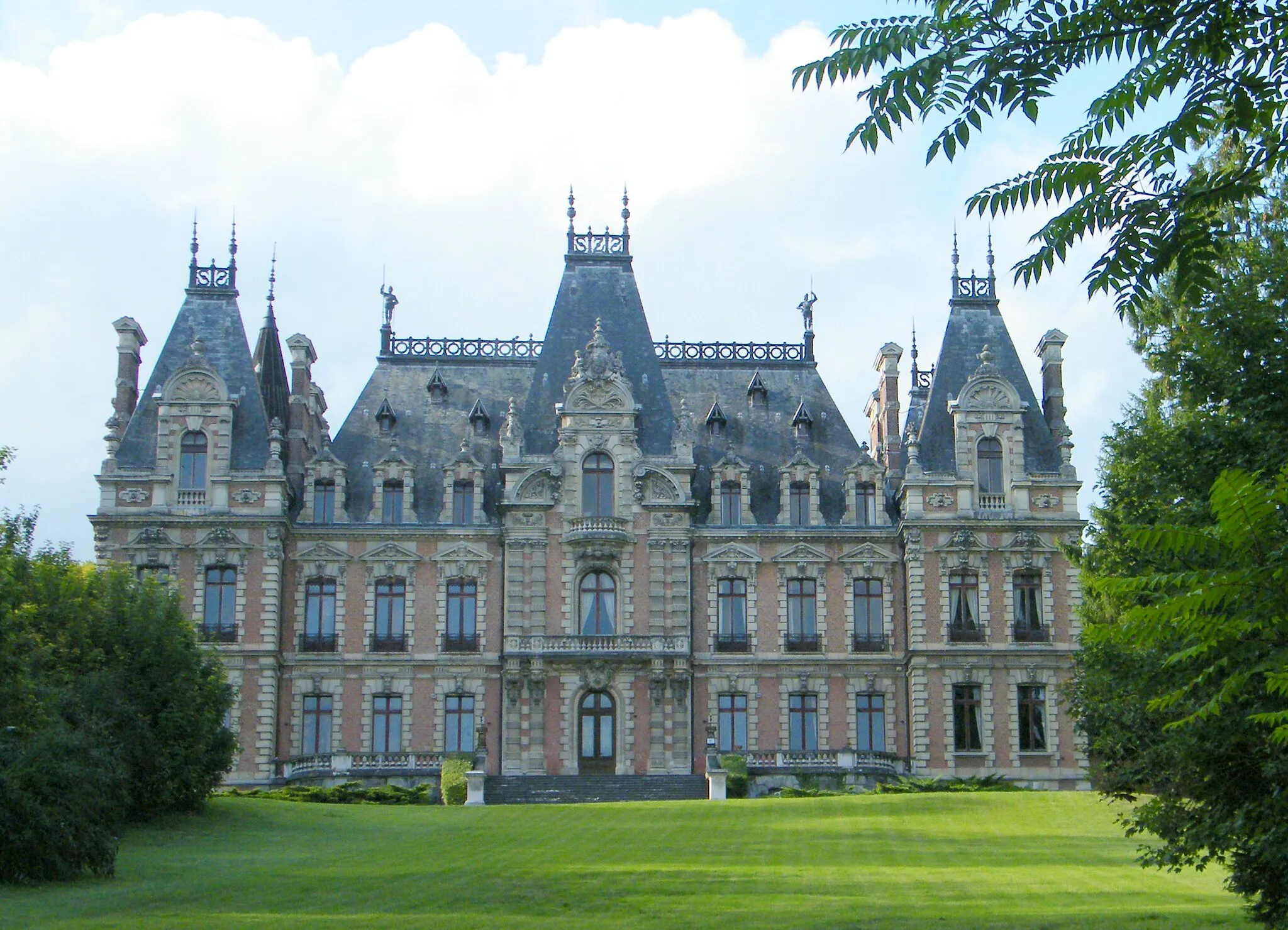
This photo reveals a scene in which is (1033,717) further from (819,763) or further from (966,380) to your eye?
(966,380)

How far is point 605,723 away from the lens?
2174 inches

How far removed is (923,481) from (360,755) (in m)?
20.0

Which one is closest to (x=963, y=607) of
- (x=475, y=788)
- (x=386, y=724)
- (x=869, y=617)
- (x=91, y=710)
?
(x=869, y=617)

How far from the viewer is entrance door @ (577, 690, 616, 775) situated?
55.1 m

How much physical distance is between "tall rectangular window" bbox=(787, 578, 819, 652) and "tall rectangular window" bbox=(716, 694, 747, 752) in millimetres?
2678

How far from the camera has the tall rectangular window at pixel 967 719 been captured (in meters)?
54.9

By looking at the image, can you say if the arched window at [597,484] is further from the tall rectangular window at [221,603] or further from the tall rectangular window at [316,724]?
the tall rectangular window at [221,603]

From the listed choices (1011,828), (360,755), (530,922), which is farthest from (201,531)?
(530,922)

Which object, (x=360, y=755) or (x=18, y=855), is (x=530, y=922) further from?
(x=360, y=755)

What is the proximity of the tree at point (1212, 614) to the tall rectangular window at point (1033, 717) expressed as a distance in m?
24.0

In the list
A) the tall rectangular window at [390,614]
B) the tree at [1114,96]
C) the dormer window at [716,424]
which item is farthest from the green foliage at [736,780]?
the tree at [1114,96]

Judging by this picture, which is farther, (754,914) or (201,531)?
(201,531)

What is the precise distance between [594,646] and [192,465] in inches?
567

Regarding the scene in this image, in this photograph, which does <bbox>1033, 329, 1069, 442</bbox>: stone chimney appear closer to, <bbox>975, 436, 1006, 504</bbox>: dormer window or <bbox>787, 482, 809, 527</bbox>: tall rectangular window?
<bbox>975, 436, 1006, 504</bbox>: dormer window
